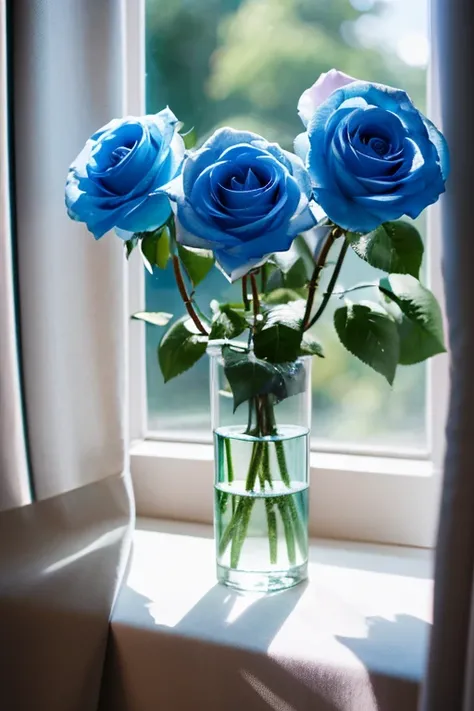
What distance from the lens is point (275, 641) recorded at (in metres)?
0.76

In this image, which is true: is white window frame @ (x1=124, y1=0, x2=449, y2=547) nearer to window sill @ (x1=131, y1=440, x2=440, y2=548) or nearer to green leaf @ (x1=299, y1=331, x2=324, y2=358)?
window sill @ (x1=131, y1=440, x2=440, y2=548)

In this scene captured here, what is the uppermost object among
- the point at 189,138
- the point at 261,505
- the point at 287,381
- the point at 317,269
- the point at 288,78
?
the point at 288,78

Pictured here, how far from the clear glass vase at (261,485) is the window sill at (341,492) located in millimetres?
188

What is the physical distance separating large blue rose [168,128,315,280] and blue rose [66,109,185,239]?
44 millimetres

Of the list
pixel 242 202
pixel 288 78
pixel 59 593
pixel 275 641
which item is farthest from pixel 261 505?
pixel 288 78

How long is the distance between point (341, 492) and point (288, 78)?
2.09ft

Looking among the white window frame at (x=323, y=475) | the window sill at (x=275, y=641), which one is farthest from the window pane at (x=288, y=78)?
the window sill at (x=275, y=641)

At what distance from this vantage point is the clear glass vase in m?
0.83

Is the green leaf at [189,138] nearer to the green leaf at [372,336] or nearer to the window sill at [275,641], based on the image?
the green leaf at [372,336]

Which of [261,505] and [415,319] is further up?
[415,319]

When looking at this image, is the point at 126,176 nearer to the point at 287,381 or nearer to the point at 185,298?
the point at 185,298

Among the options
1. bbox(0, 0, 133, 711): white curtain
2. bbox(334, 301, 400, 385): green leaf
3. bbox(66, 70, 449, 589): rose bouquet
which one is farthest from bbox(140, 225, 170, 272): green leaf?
bbox(334, 301, 400, 385): green leaf

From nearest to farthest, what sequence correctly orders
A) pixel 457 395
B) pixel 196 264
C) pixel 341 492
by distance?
pixel 457 395
pixel 196 264
pixel 341 492

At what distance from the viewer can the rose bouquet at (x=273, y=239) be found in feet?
2.16
